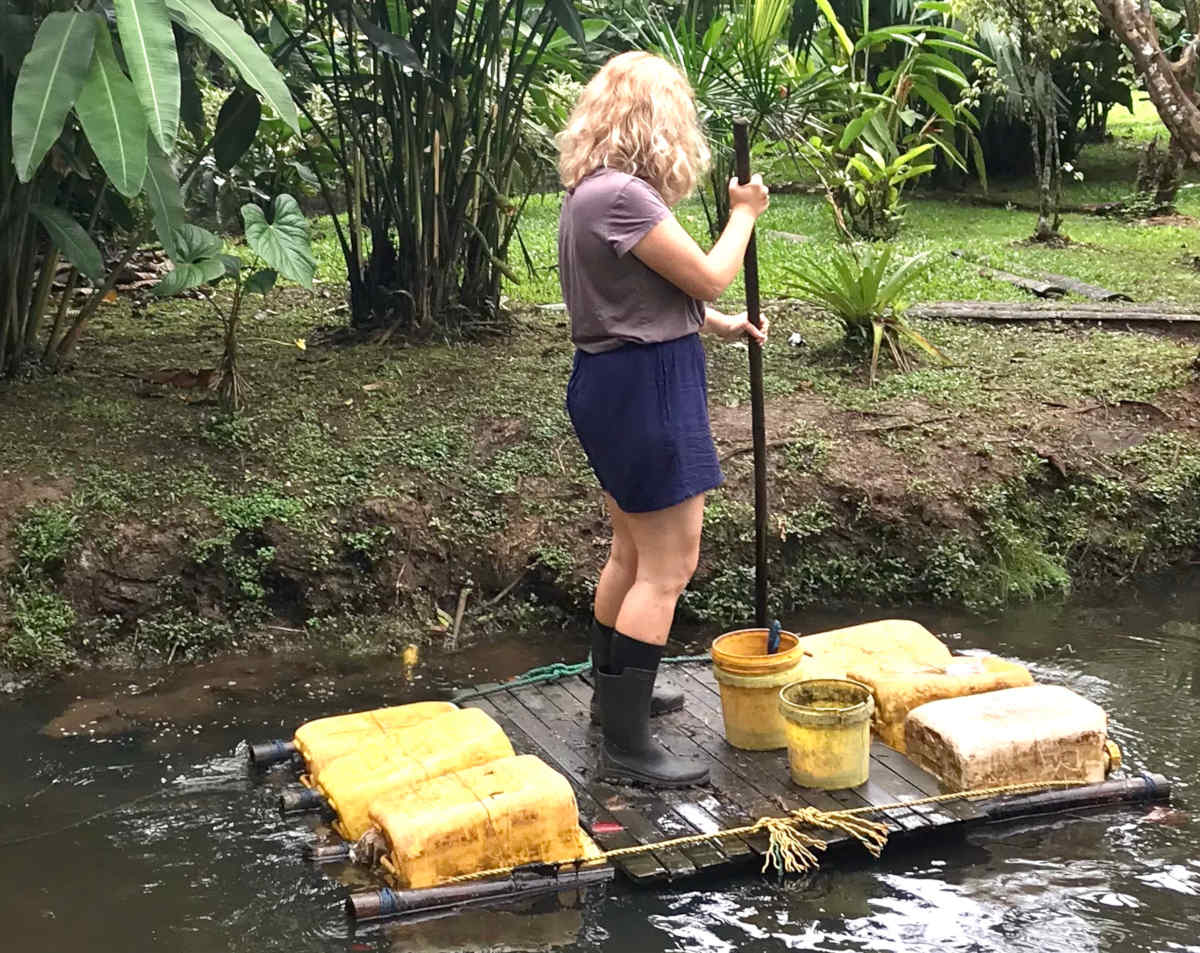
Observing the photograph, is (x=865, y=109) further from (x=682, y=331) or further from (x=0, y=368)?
(x=682, y=331)

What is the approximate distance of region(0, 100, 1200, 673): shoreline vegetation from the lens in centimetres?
527

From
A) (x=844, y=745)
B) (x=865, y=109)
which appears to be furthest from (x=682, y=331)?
(x=865, y=109)

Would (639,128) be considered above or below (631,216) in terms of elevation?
above

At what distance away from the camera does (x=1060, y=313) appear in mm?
8148

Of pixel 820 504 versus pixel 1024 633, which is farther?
pixel 820 504

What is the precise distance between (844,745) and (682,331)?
1.16 meters

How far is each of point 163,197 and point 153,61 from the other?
3.56 feet

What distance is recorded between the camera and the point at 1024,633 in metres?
5.42

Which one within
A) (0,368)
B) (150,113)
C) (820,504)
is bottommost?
(820,504)

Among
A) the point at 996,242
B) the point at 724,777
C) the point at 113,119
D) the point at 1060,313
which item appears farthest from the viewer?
the point at 996,242

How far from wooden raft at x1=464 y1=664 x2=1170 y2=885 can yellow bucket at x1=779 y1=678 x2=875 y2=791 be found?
42mm

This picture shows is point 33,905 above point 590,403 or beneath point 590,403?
beneath

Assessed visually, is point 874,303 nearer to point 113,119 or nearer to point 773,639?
point 773,639

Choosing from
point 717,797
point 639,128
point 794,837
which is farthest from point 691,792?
point 639,128
